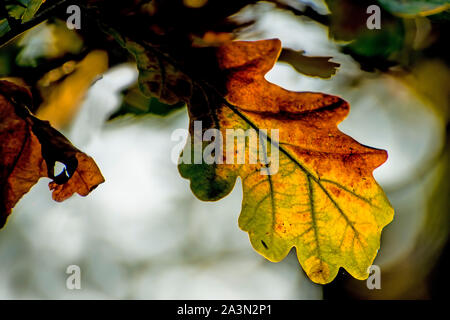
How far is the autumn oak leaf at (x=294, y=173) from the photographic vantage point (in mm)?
556

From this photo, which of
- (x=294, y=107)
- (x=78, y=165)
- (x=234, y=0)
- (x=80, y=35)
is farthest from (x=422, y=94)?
Result: (x=78, y=165)

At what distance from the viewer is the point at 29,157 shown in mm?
646

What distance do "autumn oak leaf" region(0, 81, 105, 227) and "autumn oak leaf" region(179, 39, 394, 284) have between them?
164 millimetres

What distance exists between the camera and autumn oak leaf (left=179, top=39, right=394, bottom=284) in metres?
0.56

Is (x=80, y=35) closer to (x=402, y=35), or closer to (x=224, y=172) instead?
(x=224, y=172)

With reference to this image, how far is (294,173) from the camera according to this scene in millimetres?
581

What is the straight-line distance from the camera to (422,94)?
157 centimetres

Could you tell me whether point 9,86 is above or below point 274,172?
above

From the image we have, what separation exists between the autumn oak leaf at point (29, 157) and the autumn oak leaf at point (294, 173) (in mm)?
164

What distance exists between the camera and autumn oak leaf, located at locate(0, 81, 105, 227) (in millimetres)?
584

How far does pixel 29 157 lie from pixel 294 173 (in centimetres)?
45
